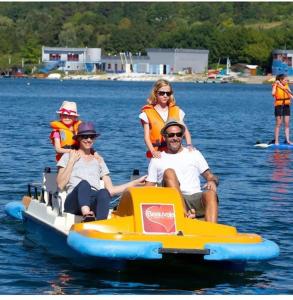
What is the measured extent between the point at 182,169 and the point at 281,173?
10.1 meters

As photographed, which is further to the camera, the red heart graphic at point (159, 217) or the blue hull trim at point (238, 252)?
the red heart graphic at point (159, 217)

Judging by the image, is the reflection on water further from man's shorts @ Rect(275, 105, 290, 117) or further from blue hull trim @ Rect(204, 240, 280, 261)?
blue hull trim @ Rect(204, 240, 280, 261)

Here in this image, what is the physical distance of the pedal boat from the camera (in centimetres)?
1105

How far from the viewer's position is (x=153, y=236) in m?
11.2

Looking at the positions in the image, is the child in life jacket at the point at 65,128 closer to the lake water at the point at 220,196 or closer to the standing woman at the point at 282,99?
the lake water at the point at 220,196

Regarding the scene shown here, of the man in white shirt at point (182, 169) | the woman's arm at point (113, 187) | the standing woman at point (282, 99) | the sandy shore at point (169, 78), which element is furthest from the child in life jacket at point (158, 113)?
the sandy shore at point (169, 78)

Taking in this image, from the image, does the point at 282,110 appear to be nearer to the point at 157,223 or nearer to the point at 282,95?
the point at 282,95

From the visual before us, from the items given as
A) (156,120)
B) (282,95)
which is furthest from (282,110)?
(156,120)

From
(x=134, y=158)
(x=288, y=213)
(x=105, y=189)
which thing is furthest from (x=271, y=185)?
(x=105, y=189)

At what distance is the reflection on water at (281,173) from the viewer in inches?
762

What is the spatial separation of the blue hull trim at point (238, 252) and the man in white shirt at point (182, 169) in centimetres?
142

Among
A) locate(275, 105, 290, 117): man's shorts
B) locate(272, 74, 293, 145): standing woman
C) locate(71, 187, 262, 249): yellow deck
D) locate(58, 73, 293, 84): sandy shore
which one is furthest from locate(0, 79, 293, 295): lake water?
locate(58, 73, 293, 84): sandy shore
